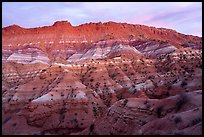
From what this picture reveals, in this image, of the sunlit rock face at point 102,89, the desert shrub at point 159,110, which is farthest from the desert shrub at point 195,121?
the desert shrub at point 159,110

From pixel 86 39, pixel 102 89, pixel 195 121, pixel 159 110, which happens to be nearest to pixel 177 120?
pixel 195 121

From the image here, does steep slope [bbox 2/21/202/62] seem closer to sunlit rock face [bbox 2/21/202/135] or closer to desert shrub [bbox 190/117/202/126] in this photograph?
sunlit rock face [bbox 2/21/202/135]

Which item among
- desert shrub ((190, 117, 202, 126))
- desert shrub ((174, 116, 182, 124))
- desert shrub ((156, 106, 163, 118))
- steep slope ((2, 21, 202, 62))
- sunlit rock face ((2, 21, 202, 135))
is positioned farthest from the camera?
steep slope ((2, 21, 202, 62))

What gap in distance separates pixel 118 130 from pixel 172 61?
153ft

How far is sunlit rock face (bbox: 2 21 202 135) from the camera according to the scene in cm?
3177

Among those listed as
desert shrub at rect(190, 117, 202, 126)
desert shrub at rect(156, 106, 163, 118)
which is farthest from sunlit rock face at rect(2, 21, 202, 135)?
desert shrub at rect(190, 117, 202, 126)

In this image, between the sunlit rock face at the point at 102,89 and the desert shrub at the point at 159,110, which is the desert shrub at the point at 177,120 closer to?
the sunlit rock face at the point at 102,89

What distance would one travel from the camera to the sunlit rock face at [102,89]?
31766 millimetres

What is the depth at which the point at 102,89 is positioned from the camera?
238ft

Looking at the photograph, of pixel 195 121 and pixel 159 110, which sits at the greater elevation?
pixel 195 121

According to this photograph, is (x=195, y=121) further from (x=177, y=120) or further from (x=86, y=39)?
(x=86, y=39)

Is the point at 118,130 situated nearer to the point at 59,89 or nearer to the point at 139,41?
the point at 59,89

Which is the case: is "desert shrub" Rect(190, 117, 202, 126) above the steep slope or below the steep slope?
below

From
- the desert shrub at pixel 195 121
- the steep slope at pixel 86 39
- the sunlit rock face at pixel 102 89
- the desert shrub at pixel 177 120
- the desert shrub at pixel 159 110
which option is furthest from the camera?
the steep slope at pixel 86 39
